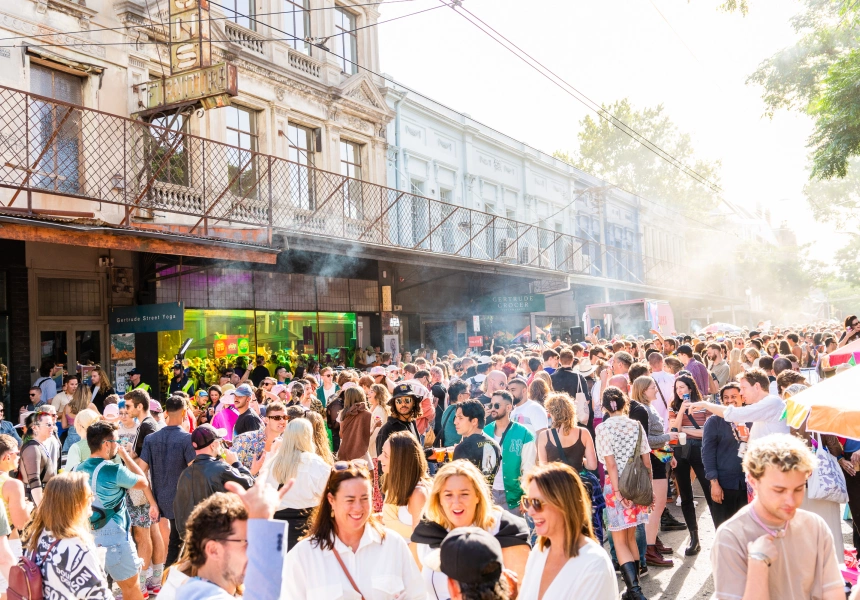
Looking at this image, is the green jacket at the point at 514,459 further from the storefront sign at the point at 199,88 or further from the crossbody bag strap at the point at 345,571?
the storefront sign at the point at 199,88

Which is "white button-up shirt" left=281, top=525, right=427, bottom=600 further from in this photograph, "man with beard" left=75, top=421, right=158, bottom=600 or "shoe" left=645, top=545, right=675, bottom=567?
"shoe" left=645, top=545, right=675, bottom=567

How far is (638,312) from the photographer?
29.5 meters

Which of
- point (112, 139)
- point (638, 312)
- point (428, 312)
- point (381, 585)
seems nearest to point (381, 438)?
point (381, 585)

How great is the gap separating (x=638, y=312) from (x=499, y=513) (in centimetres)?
2642

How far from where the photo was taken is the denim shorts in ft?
19.6

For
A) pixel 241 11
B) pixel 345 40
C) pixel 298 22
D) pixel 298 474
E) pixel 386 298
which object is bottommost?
pixel 298 474

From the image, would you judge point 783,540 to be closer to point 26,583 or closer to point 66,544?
point 66,544

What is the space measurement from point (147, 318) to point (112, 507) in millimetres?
7505

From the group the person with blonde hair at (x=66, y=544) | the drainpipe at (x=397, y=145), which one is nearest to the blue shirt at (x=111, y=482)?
the person with blonde hair at (x=66, y=544)

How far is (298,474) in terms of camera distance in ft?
19.0

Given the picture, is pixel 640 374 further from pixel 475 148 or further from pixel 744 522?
pixel 475 148

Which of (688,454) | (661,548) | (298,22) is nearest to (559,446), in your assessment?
(661,548)

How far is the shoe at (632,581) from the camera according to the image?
621 centimetres

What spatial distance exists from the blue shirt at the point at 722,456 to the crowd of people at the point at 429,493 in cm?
2
